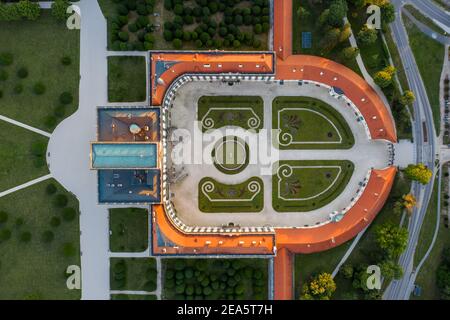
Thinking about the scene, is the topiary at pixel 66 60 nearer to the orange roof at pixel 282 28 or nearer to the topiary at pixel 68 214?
the topiary at pixel 68 214

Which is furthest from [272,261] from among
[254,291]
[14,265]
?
[14,265]

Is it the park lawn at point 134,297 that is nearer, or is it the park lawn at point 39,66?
the park lawn at point 134,297

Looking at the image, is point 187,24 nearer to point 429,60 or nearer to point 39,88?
point 39,88

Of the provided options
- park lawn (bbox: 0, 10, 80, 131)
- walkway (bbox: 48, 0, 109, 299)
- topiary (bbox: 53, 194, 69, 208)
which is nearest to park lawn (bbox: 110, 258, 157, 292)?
walkway (bbox: 48, 0, 109, 299)

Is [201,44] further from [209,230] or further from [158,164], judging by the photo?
[209,230]

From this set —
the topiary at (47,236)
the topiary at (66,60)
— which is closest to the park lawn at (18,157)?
the topiary at (47,236)

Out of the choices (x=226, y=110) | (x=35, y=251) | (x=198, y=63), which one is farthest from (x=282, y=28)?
(x=35, y=251)
